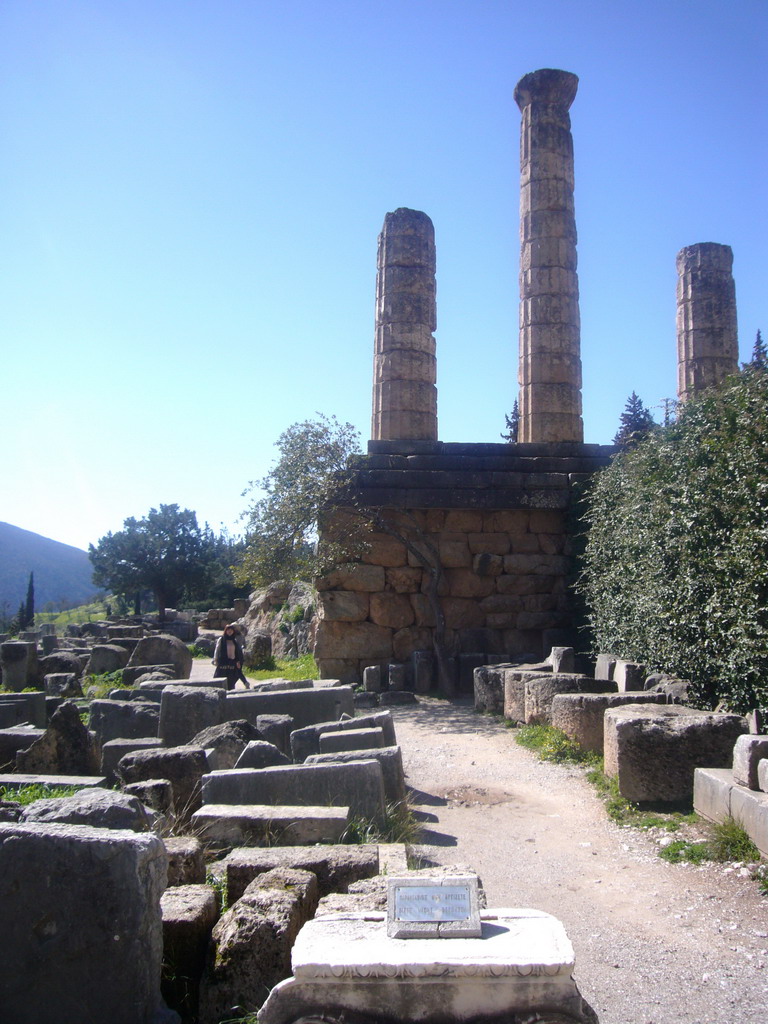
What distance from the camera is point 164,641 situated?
653 inches

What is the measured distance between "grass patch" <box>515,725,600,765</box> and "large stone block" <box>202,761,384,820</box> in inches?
121

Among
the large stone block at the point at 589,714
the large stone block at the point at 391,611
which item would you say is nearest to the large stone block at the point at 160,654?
the large stone block at the point at 391,611

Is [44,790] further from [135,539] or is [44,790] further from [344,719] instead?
[135,539]

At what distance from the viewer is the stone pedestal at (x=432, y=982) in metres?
2.60

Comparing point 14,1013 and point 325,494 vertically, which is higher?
point 325,494

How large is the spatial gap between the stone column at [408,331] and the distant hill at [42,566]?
134 meters

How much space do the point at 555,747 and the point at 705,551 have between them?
2.54 metres

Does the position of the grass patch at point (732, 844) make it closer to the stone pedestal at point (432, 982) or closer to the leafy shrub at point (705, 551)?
the leafy shrub at point (705, 551)

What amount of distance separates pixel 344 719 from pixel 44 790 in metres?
3.31

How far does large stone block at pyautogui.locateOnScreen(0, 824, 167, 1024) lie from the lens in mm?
3160

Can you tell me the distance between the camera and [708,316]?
1627cm

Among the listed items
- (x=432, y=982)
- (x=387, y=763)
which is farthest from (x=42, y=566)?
(x=432, y=982)

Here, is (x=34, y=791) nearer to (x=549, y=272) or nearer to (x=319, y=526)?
(x=319, y=526)

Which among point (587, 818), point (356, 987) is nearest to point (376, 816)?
point (587, 818)
